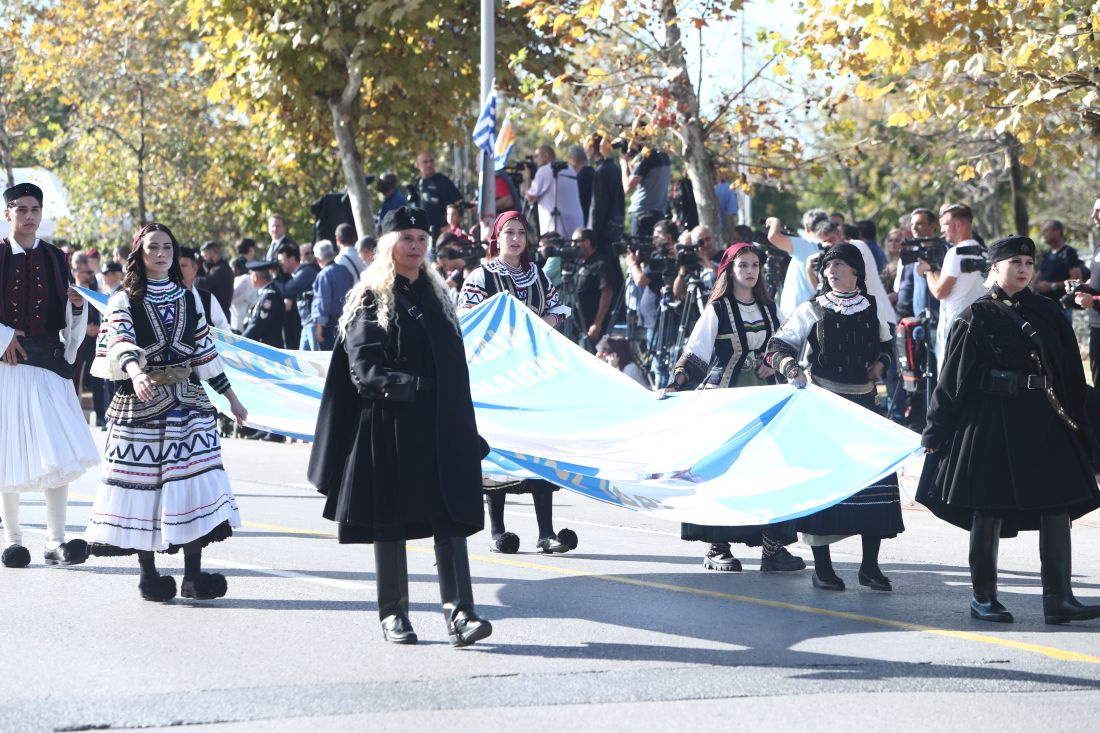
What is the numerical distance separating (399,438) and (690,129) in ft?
40.0

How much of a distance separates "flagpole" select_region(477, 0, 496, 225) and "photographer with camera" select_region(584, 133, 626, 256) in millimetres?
1533

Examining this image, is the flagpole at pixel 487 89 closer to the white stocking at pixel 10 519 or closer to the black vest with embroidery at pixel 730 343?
the black vest with embroidery at pixel 730 343

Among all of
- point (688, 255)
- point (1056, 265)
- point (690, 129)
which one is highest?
point (690, 129)

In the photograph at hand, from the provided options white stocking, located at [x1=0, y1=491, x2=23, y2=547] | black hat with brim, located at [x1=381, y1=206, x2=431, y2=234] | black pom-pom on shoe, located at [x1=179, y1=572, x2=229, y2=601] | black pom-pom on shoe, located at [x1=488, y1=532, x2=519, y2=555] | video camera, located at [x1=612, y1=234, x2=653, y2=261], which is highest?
black hat with brim, located at [x1=381, y1=206, x2=431, y2=234]

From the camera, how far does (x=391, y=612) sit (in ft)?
25.3

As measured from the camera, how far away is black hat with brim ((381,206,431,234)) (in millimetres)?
7754

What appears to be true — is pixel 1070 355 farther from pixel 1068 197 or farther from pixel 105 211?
pixel 1068 197

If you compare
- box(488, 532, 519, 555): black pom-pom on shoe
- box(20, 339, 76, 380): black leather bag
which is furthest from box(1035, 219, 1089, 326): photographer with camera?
box(20, 339, 76, 380): black leather bag

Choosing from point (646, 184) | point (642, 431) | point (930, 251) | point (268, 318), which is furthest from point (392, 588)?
point (646, 184)

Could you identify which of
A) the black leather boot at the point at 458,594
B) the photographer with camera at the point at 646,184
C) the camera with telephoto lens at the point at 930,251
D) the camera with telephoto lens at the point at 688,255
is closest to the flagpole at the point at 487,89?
the photographer with camera at the point at 646,184

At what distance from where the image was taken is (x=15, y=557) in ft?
32.8

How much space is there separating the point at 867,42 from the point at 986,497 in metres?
7.60

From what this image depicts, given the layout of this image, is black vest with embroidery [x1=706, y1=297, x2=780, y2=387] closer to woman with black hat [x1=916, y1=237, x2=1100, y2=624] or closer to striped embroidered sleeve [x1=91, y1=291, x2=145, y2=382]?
woman with black hat [x1=916, y1=237, x2=1100, y2=624]

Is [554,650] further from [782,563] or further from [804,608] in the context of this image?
[782,563]
